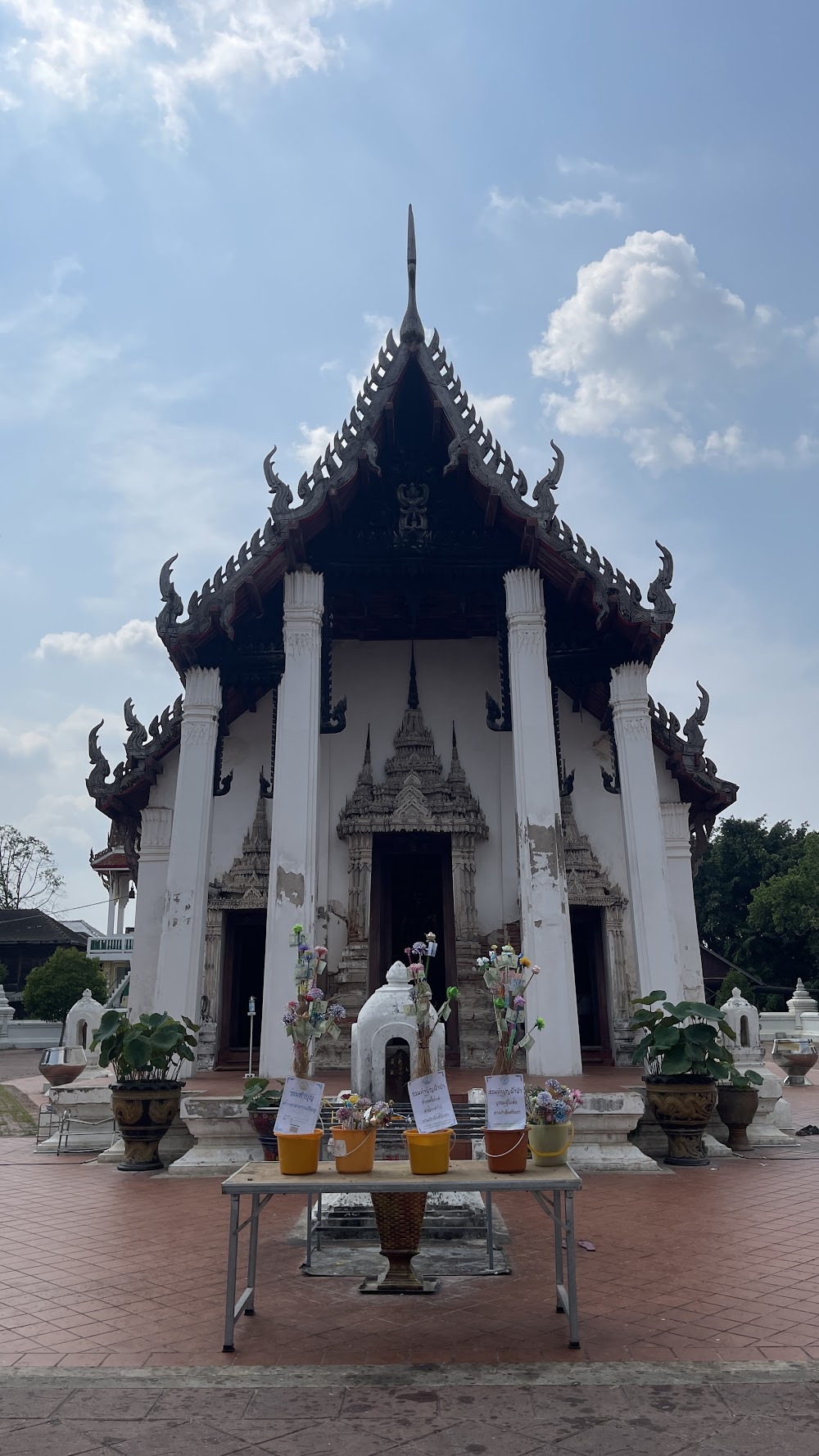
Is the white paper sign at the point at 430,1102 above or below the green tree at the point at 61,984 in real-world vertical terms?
below

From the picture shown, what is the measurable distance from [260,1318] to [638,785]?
283 inches

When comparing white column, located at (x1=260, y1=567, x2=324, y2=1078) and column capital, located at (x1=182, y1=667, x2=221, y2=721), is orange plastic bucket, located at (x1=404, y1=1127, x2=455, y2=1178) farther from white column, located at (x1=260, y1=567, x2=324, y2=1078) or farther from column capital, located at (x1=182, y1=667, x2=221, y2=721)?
column capital, located at (x1=182, y1=667, x2=221, y2=721)

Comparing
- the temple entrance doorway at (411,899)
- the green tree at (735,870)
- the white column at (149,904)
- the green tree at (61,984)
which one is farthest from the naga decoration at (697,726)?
the green tree at (735,870)

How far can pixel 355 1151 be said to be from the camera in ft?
13.4

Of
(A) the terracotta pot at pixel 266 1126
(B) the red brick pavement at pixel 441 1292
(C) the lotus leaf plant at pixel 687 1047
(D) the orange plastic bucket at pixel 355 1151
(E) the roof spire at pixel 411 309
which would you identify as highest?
(E) the roof spire at pixel 411 309

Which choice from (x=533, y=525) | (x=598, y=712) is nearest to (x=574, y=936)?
(x=598, y=712)

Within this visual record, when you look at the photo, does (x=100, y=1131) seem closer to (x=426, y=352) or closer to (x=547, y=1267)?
(x=547, y=1267)

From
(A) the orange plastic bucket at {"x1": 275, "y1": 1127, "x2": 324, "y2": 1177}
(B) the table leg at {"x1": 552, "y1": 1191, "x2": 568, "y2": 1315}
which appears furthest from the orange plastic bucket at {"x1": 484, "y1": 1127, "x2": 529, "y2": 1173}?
(A) the orange plastic bucket at {"x1": 275, "y1": 1127, "x2": 324, "y2": 1177}

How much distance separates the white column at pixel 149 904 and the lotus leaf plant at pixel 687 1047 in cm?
630

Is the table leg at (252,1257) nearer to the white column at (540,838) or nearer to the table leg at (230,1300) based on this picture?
the table leg at (230,1300)

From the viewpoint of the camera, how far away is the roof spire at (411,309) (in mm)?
11094

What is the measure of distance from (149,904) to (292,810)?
12.5ft

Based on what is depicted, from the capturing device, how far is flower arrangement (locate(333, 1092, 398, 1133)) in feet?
13.5

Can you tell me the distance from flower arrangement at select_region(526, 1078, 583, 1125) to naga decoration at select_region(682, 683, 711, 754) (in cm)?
795
